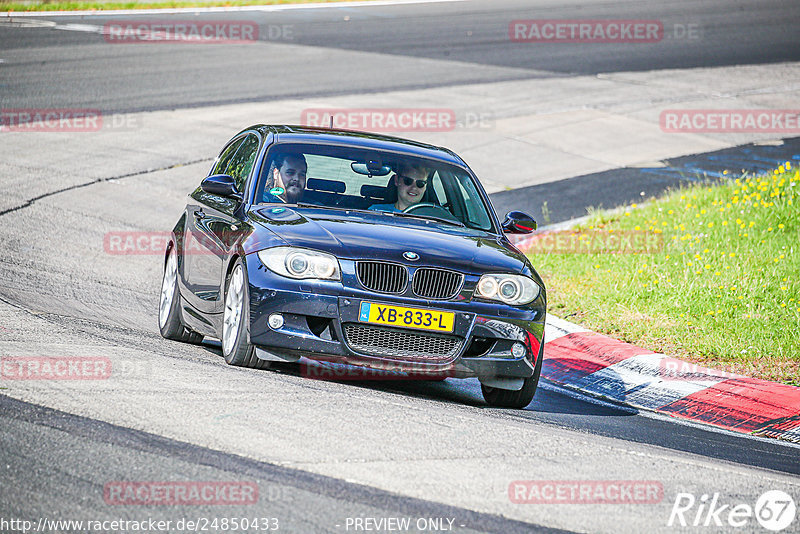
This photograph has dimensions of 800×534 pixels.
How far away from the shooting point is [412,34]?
29.2 m

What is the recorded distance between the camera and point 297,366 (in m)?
7.62

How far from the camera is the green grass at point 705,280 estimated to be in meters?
9.44

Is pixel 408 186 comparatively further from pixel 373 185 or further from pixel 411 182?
pixel 373 185

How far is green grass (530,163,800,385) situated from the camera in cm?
944

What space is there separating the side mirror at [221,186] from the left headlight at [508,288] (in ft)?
6.46

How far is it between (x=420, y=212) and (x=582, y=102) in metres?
14.8

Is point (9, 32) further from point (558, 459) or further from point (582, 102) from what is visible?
point (558, 459)

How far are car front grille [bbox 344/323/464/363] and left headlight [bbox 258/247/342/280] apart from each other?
343 mm

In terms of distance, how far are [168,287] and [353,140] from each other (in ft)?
6.17

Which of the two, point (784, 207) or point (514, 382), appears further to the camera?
point (784, 207)

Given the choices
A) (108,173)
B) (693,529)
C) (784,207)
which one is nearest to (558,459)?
(693,529)

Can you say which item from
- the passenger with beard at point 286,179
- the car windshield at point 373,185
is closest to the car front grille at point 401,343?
the car windshield at point 373,185

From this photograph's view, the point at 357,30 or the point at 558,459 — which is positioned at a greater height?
the point at 357,30

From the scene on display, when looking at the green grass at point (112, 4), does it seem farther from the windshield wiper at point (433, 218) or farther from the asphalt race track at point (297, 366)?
the windshield wiper at point (433, 218)
